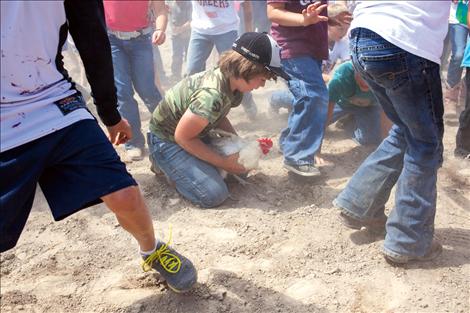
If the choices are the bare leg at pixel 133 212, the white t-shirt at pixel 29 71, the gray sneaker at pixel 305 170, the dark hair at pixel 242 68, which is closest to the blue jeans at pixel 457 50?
the gray sneaker at pixel 305 170

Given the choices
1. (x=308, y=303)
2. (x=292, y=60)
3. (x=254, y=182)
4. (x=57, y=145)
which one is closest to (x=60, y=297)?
(x=57, y=145)

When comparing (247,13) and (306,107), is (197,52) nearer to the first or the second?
(247,13)

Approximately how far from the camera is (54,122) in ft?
6.28

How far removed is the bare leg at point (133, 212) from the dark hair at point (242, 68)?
1.19m

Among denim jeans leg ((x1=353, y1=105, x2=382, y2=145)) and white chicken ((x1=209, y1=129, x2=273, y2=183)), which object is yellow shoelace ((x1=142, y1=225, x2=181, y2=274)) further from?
denim jeans leg ((x1=353, y1=105, x2=382, y2=145))

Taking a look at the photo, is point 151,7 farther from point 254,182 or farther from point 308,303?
point 308,303

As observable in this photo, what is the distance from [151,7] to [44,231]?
237cm

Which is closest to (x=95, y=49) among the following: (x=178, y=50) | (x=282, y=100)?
(x=282, y=100)

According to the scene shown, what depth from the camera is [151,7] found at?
4609 millimetres

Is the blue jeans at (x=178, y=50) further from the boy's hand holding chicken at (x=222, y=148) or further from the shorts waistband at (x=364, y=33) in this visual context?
the shorts waistband at (x=364, y=33)

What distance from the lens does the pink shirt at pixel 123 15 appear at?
13.7 feet

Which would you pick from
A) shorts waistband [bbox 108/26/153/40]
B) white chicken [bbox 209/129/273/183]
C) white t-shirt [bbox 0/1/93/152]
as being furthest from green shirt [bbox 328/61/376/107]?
white t-shirt [bbox 0/1/93/152]

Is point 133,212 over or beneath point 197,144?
over

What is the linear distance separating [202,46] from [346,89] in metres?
1.76
